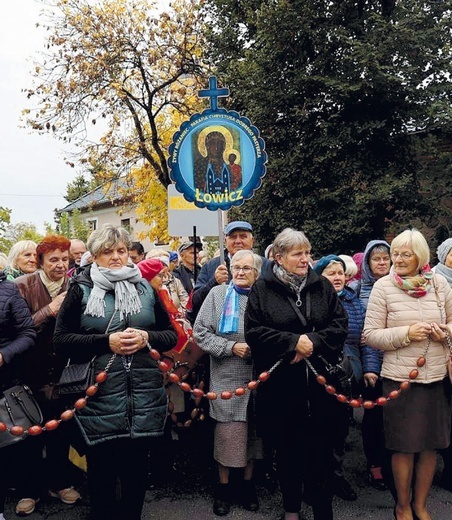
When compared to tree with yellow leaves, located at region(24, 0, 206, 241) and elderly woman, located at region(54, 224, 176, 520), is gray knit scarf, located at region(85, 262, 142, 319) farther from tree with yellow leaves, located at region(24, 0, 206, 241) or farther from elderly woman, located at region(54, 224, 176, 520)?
tree with yellow leaves, located at region(24, 0, 206, 241)

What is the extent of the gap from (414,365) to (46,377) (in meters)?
2.59

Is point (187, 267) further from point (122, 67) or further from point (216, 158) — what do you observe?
point (122, 67)

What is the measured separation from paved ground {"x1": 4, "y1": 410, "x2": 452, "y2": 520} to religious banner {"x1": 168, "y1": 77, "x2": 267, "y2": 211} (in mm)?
2368

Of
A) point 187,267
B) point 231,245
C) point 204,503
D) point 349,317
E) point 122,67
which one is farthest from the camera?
point 122,67

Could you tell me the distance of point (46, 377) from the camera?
Answer: 4066mm

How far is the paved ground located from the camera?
3959 millimetres

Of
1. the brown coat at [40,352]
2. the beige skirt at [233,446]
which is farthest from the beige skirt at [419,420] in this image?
the brown coat at [40,352]

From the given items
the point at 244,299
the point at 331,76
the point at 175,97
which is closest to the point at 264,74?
the point at 331,76

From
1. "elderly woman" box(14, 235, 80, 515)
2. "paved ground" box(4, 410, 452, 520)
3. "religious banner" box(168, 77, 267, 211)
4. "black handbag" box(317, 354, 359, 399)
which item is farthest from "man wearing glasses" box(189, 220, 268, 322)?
"black handbag" box(317, 354, 359, 399)

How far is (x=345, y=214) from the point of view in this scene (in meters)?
12.5

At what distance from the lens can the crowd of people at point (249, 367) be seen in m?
3.25

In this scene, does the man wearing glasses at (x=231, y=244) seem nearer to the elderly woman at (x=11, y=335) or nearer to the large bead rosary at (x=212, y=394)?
the large bead rosary at (x=212, y=394)

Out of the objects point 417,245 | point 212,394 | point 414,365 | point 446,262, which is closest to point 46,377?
point 212,394

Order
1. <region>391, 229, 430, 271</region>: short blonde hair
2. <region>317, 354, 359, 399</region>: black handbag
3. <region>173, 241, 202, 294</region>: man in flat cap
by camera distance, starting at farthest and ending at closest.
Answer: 1. <region>173, 241, 202, 294</region>: man in flat cap
2. <region>391, 229, 430, 271</region>: short blonde hair
3. <region>317, 354, 359, 399</region>: black handbag
